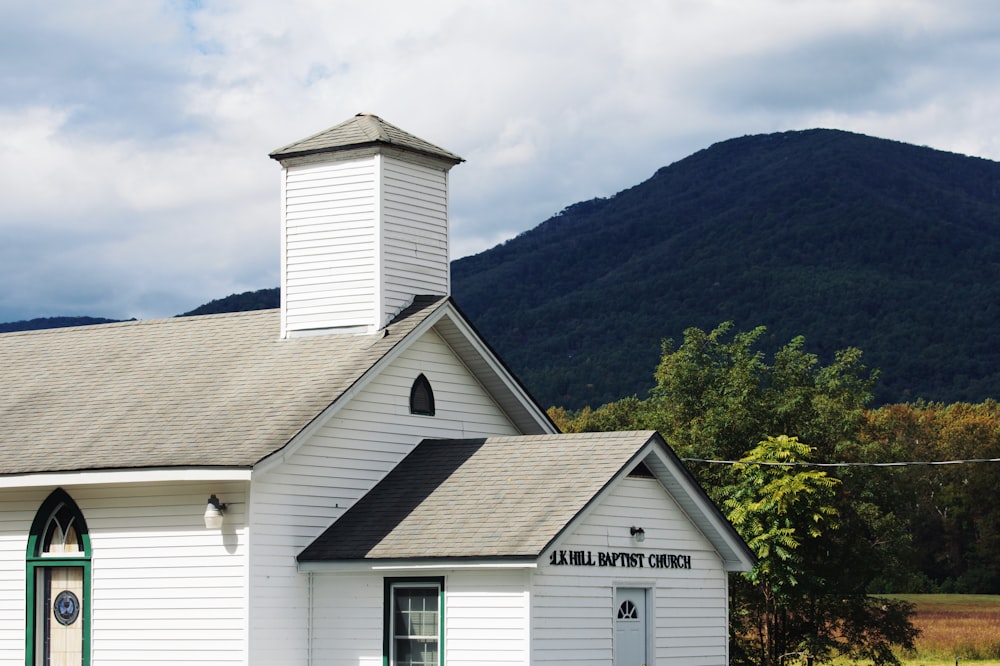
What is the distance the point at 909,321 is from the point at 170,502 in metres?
132

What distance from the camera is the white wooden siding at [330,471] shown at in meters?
22.3

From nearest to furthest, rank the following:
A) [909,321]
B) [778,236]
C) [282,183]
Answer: [282,183] < [909,321] < [778,236]

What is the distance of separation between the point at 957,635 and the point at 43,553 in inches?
1280

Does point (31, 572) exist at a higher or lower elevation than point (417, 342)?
lower

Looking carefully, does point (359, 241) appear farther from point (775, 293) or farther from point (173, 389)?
point (775, 293)

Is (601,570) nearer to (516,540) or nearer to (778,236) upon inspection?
(516,540)

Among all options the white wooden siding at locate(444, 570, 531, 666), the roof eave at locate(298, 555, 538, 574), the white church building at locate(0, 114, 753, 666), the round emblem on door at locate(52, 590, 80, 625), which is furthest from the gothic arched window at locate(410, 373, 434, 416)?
the round emblem on door at locate(52, 590, 80, 625)

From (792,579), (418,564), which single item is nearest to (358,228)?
(418,564)

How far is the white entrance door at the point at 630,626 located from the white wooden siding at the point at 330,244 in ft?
21.0

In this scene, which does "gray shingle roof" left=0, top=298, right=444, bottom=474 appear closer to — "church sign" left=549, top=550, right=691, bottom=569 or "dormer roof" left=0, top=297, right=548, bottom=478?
"dormer roof" left=0, top=297, right=548, bottom=478

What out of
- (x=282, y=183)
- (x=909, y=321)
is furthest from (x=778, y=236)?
(x=282, y=183)

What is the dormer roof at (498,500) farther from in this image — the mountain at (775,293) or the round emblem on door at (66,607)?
the mountain at (775,293)

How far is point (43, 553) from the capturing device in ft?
78.9

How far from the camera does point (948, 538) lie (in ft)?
317
